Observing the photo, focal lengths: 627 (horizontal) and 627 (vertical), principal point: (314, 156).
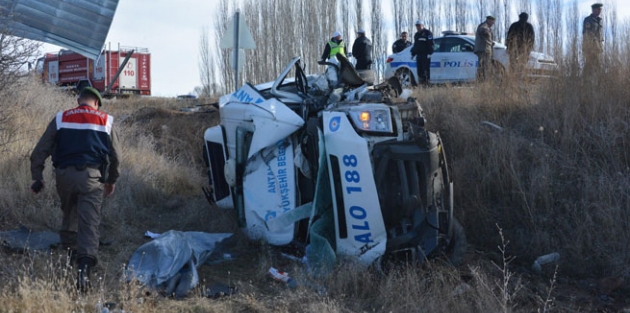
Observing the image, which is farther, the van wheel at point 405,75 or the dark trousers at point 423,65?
the van wheel at point 405,75

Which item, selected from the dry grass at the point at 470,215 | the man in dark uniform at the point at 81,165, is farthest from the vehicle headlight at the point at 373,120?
the man in dark uniform at the point at 81,165

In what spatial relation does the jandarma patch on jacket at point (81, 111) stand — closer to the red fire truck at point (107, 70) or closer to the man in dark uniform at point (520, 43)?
the man in dark uniform at point (520, 43)

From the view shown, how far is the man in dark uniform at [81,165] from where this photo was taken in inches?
203

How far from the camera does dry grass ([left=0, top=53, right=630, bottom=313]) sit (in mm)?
4855

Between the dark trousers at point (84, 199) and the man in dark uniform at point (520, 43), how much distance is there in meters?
6.70

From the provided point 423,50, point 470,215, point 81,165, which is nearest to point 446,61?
point 423,50

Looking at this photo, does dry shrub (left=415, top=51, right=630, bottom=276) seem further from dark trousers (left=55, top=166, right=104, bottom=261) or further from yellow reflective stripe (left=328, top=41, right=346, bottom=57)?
yellow reflective stripe (left=328, top=41, right=346, bottom=57)

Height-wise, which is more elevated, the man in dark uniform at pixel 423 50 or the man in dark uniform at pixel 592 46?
the man in dark uniform at pixel 423 50

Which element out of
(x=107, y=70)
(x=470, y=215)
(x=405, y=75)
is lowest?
(x=470, y=215)

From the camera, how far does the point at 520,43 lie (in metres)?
10.6

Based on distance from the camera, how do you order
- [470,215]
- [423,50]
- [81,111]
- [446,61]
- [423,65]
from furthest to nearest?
1. [446,61]
2. [423,65]
3. [423,50]
4. [470,215]
5. [81,111]

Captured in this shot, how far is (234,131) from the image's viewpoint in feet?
22.4

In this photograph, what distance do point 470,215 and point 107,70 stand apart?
75.0 ft

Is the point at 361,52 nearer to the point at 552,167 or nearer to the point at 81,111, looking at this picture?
the point at 552,167
